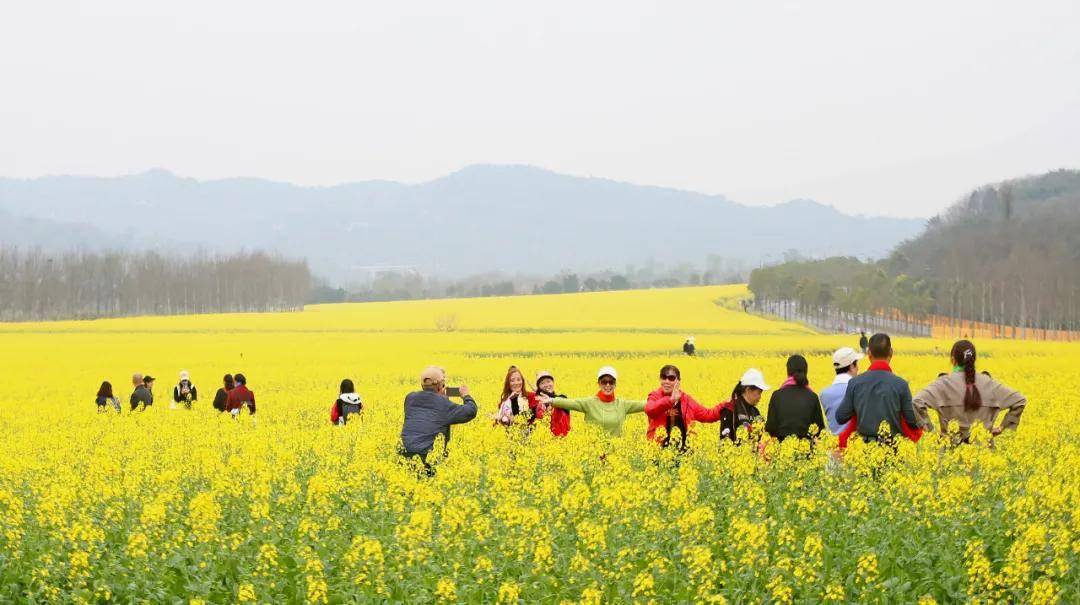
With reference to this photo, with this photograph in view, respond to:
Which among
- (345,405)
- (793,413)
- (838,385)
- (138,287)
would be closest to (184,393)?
(345,405)

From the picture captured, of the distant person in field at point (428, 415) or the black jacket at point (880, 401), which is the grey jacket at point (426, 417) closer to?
the distant person in field at point (428, 415)

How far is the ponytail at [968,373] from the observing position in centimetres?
1012

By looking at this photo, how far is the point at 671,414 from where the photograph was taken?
35.4 feet

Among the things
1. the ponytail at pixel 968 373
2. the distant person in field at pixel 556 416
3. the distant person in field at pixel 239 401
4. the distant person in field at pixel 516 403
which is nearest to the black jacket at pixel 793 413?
the ponytail at pixel 968 373

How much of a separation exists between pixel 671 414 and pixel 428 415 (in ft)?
8.16

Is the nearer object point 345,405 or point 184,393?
point 345,405

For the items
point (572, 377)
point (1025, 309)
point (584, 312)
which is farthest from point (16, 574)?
point (1025, 309)

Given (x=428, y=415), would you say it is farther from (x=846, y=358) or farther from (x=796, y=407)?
(x=846, y=358)

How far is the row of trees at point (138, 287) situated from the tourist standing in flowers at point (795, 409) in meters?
120

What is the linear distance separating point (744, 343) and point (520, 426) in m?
41.7

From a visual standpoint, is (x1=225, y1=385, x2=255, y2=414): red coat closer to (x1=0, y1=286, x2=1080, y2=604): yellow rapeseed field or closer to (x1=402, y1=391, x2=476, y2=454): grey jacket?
(x1=0, y1=286, x2=1080, y2=604): yellow rapeseed field

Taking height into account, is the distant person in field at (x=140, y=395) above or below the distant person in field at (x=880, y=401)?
below

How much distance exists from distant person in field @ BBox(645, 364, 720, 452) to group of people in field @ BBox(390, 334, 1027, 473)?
1 centimetres

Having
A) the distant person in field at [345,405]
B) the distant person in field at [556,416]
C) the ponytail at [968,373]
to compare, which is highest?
the ponytail at [968,373]
